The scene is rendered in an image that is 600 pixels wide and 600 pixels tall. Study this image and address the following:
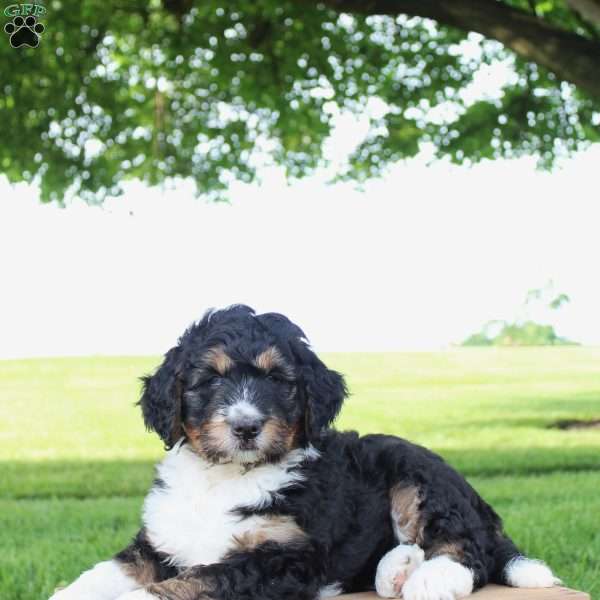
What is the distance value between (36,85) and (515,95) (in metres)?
7.83

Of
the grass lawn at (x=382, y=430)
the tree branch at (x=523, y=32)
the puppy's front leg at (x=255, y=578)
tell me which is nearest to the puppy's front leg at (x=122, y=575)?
the puppy's front leg at (x=255, y=578)

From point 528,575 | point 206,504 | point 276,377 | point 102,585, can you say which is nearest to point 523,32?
point 528,575

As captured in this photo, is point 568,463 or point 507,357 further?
point 507,357

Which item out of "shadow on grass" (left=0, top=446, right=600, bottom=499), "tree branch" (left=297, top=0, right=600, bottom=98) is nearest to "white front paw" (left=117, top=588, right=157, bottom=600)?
"shadow on grass" (left=0, top=446, right=600, bottom=499)

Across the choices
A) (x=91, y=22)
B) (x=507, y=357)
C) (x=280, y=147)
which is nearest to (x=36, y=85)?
(x=91, y=22)

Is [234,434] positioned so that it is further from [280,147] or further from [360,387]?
[360,387]

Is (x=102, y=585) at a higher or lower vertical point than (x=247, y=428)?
lower

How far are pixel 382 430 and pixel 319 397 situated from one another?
43.2 feet

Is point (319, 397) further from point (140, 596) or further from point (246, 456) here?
point (140, 596)

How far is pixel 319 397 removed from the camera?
418 cm

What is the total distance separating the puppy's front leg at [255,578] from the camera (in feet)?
12.6

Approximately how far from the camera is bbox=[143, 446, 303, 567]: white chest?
13.5 ft

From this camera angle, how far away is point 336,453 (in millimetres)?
4535

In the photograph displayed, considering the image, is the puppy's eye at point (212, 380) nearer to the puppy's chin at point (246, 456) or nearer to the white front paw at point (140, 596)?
the puppy's chin at point (246, 456)
